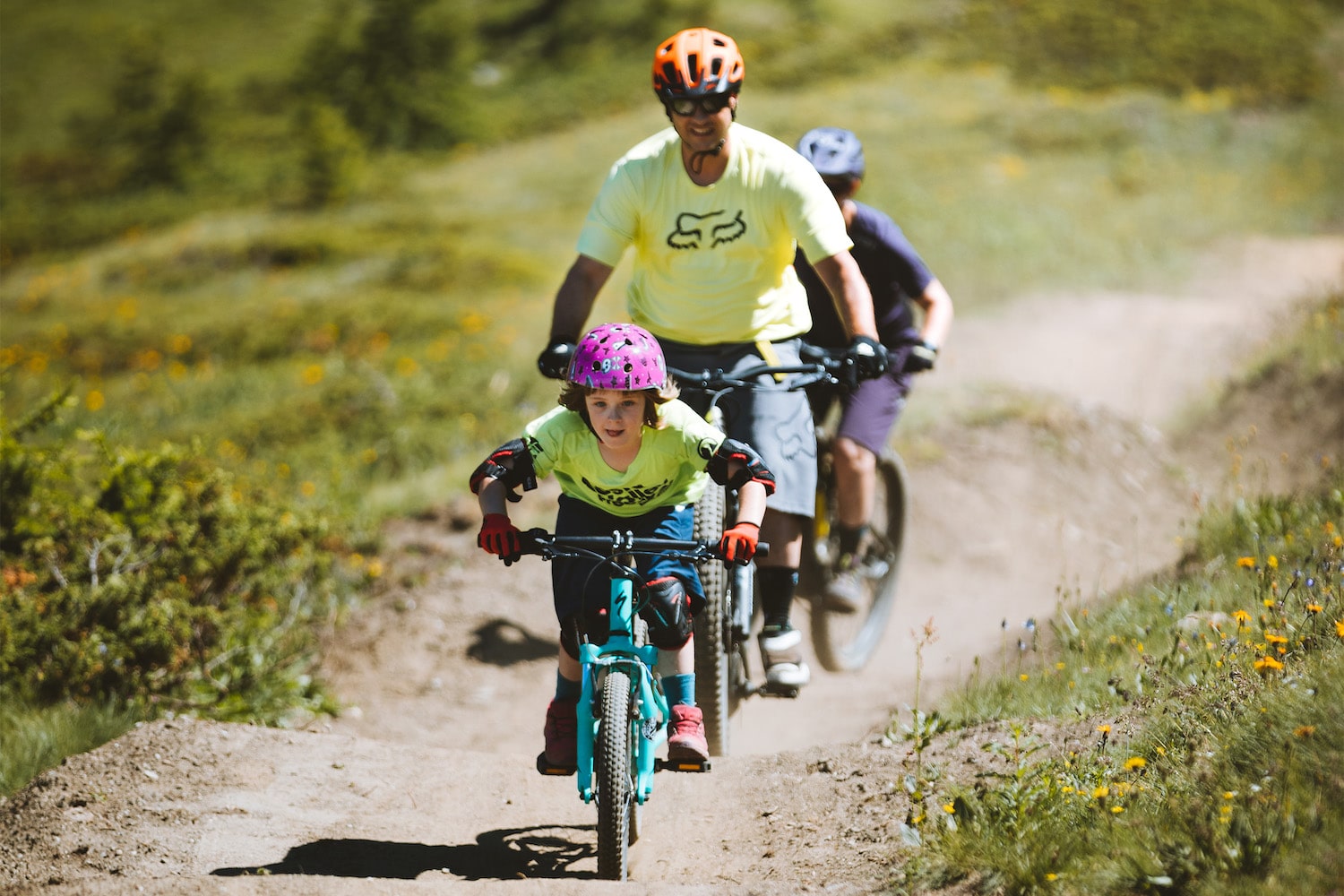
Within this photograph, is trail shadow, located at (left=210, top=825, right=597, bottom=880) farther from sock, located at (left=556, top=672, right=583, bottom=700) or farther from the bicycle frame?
sock, located at (left=556, top=672, right=583, bottom=700)

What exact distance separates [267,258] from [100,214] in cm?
1099

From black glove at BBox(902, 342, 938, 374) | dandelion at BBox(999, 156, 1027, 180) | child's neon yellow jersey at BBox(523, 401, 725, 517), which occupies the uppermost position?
dandelion at BBox(999, 156, 1027, 180)

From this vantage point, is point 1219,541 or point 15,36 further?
point 15,36

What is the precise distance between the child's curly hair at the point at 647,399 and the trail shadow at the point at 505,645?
9.26 feet

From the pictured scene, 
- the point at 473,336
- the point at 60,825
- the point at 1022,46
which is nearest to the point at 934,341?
the point at 60,825

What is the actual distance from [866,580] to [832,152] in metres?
2.57

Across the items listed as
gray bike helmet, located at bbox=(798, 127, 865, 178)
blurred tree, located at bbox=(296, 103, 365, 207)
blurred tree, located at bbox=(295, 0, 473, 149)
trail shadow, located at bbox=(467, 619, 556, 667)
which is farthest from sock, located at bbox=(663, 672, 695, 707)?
blurred tree, located at bbox=(295, 0, 473, 149)

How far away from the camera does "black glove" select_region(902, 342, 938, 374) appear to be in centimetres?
582

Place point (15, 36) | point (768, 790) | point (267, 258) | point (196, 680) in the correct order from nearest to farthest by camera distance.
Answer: point (768, 790), point (196, 680), point (267, 258), point (15, 36)

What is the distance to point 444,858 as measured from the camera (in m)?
4.24

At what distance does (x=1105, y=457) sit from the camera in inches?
359

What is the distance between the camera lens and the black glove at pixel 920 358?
5.82 meters

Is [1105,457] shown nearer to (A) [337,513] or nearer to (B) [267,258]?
(A) [337,513]

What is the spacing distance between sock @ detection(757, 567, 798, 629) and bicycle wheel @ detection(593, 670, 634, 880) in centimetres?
168
